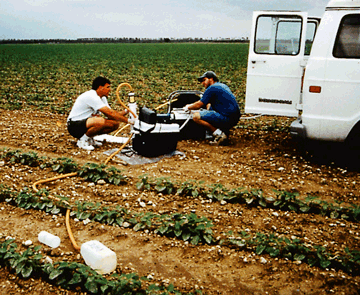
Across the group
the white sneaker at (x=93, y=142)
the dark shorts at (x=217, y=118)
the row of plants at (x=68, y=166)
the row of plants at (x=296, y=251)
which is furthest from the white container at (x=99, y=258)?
the dark shorts at (x=217, y=118)

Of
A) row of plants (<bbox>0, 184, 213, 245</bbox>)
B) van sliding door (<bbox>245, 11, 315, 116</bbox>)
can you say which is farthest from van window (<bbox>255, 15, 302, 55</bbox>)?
row of plants (<bbox>0, 184, 213, 245</bbox>)

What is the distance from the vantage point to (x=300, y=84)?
709cm

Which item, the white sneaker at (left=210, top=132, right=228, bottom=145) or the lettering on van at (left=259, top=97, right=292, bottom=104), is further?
the white sneaker at (left=210, top=132, right=228, bottom=145)

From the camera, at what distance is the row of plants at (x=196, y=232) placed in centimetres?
385

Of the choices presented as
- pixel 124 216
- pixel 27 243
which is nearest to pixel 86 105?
pixel 124 216

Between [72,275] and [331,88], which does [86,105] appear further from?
[331,88]

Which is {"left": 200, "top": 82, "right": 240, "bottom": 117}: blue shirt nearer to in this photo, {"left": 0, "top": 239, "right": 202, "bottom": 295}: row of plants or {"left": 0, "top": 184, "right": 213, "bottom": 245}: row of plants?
{"left": 0, "top": 184, "right": 213, "bottom": 245}: row of plants

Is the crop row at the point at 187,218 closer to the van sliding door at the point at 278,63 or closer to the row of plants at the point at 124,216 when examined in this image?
the row of plants at the point at 124,216

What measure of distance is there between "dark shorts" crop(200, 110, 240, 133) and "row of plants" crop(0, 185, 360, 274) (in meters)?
3.45

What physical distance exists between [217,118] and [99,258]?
15.3 ft

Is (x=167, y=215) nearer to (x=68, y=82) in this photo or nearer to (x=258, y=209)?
(x=258, y=209)

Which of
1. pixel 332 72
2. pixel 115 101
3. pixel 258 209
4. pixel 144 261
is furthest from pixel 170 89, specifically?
pixel 144 261

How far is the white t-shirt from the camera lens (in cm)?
703

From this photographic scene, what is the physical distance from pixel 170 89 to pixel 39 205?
11.0 metres
